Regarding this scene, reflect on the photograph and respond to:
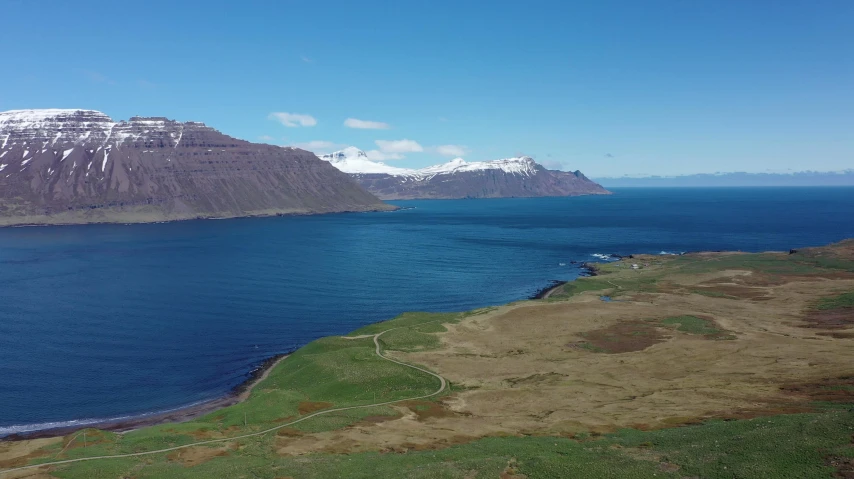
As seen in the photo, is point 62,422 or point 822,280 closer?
point 62,422

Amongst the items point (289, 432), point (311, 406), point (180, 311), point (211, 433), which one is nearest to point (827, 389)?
point (289, 432)

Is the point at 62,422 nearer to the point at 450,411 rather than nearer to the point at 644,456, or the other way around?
the point at 450,411

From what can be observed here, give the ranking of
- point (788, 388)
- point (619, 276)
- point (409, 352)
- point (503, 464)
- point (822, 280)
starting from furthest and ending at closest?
point (619, 276), point (822, 280), point (409, 352), point (788, 388), point (503, 464)

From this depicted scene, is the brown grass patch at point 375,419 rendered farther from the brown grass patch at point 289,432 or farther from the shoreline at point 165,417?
the shoreline at point 165,417

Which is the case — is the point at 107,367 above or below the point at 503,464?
below

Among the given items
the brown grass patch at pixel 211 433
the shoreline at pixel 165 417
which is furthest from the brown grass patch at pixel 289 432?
the shoreline at pixel 165 417

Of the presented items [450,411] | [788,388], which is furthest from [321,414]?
[788,388]
